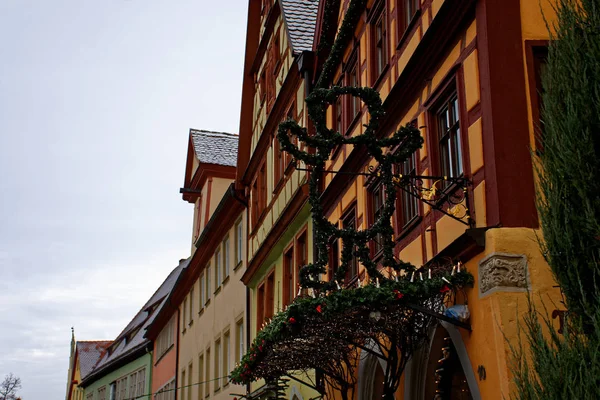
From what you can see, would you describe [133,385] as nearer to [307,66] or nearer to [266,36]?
[266,36]

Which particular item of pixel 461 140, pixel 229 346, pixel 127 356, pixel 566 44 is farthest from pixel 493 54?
pixel 127 356

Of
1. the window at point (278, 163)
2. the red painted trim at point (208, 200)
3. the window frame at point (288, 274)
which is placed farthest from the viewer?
the red painted trim at point (208, 200)

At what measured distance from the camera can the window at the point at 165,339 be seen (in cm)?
3856

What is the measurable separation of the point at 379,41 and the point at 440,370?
599 centimetres

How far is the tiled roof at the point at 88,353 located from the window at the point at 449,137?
56.7 m

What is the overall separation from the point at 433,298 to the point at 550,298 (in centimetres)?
157

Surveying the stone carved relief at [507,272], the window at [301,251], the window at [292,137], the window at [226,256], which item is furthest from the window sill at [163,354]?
the stone carved relief at [507,272]

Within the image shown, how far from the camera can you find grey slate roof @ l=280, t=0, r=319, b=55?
21.7 metres

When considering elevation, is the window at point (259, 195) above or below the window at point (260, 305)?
above

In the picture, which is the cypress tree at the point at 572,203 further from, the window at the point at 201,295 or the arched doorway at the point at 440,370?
the window at the point at 201,295

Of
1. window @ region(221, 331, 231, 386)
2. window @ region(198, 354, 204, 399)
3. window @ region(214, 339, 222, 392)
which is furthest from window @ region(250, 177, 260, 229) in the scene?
window @ region(198, 354, 204, 399)

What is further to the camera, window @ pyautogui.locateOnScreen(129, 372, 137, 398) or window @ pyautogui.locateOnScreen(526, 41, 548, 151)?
window @ pyautogui.locateOnScreen(129, 372, 137, 398)

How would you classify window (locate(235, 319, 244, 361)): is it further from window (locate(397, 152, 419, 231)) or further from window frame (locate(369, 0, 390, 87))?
window (locate(397, 152, 419, 231))

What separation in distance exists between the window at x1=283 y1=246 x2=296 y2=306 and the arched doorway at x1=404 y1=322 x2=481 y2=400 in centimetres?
796
